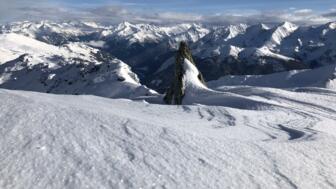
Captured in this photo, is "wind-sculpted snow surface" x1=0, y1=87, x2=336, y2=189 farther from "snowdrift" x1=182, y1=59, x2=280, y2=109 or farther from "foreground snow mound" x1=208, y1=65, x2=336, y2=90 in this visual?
"foreground snow mound" x1=208, y1=65, x2=336, y2=90

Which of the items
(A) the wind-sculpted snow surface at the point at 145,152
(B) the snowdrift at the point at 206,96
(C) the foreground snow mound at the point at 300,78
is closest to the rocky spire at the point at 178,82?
(B) the snowdrift at the point at 206,96

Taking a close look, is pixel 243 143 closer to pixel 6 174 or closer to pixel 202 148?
pixel 202 148

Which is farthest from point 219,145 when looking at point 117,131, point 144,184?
point 144,184

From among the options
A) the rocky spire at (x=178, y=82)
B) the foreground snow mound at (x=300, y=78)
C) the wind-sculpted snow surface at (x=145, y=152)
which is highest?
the wind-sculpted snow surface at (x=145, y=152)

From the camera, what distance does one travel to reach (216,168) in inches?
577

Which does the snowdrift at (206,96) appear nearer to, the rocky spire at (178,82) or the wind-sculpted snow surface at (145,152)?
the rocky spire at (178,82)

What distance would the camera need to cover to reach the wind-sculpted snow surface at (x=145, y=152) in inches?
520

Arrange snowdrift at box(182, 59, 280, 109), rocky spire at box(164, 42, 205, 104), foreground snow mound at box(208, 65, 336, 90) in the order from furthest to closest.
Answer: foreground snow mound at box(208, 65, 336, 90) < rocky spire at box(164, 42, 205, 104) < snowdrift at box(182, 59, 280, 109)

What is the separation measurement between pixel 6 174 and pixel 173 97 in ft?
109

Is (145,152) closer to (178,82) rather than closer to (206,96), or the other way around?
(206,96)

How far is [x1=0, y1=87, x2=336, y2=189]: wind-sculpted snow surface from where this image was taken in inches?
520

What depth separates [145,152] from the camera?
599 inches

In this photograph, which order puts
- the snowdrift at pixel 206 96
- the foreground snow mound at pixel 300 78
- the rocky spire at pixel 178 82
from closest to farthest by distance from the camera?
the snowdrift at pixel 206 96
the rocky spire at pixel 178 82
the foreground snow mound at pixel 300 78

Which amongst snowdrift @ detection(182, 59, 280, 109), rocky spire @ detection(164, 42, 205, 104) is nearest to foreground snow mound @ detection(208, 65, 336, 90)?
rocky spire @ detection(164, 42, 205, 104)
